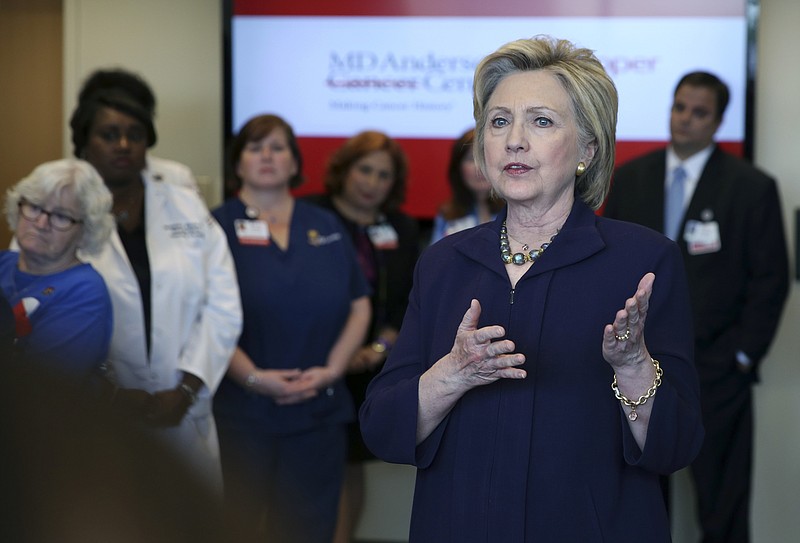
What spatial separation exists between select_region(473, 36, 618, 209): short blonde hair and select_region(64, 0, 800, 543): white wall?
3091 millimetres

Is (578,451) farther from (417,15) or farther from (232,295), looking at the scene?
(417,15)

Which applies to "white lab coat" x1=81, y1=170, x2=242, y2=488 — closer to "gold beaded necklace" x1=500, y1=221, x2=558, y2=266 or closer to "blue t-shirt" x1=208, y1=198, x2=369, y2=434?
"blue t-shirt" x1=208, y1=198, x2=369, y2=434

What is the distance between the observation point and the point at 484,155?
77.5 inches

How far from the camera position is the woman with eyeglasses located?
2.89 meters

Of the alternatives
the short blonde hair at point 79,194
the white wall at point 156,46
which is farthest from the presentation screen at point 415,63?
the short blonde hair at point 79,194

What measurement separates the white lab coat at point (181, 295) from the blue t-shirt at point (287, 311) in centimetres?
18

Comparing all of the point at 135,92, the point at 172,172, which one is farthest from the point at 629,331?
the point at 135,92

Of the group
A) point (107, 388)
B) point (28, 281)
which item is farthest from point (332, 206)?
point (107, 388)

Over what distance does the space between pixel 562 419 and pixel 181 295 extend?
2.07 m

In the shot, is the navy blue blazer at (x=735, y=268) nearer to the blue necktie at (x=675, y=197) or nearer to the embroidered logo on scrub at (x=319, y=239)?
the blue necktie at (x=675, y=197)

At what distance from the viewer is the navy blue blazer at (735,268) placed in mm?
4156

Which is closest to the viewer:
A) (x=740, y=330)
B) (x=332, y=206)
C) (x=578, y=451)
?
(x=578, y=451)

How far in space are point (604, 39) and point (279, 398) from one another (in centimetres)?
223

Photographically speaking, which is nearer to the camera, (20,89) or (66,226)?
(66,226)
